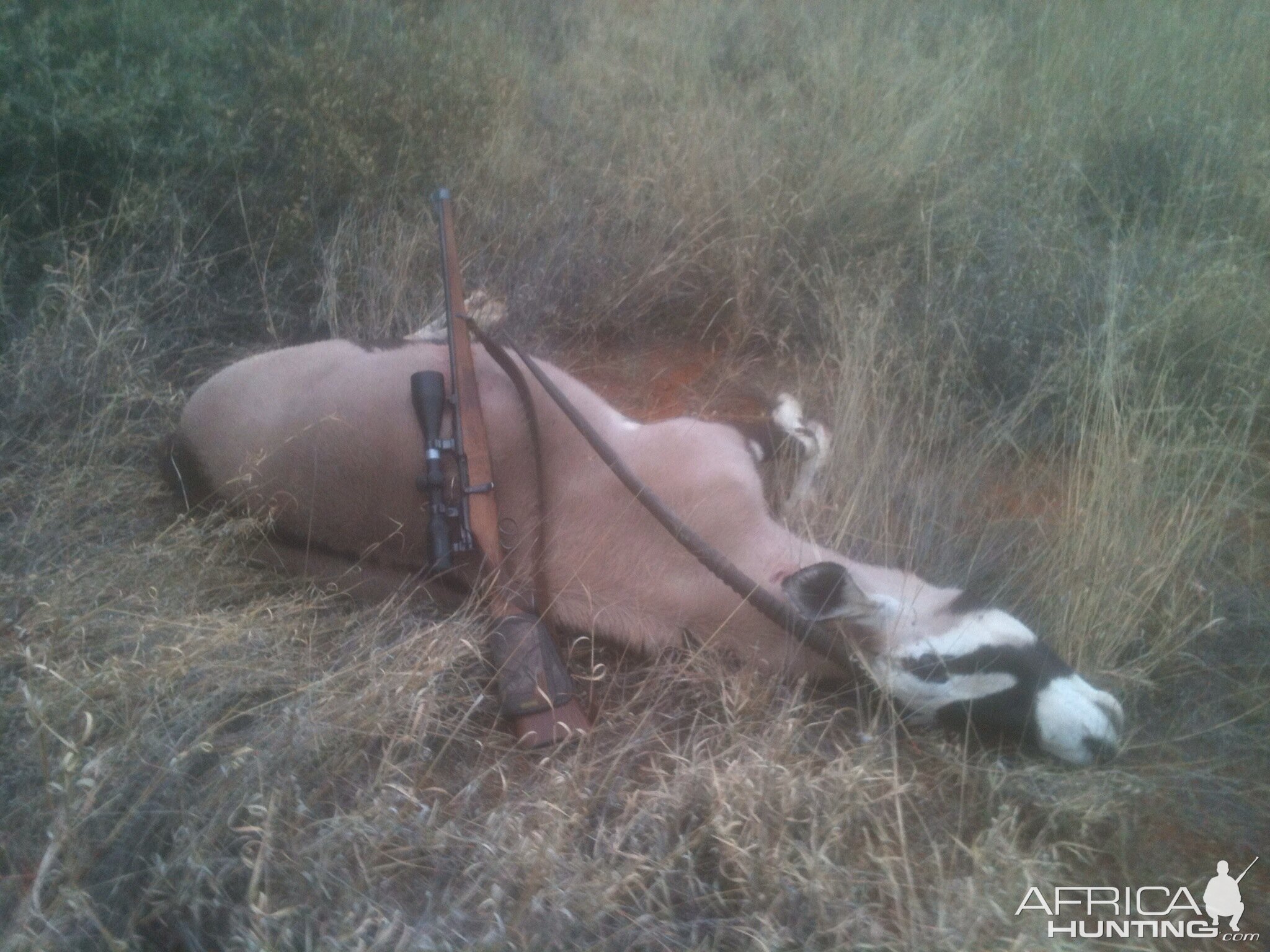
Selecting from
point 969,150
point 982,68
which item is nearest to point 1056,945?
point 969,150

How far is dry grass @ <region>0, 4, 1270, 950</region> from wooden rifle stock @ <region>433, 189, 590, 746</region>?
95 mm

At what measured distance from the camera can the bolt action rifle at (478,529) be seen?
98.2 inches

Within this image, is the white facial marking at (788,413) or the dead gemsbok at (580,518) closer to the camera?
the dead gemsbok at (580,518)

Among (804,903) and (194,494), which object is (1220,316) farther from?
(194,494)

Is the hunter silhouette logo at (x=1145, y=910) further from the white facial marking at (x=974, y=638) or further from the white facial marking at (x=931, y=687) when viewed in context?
the white facial marking at (x=974, y=638)

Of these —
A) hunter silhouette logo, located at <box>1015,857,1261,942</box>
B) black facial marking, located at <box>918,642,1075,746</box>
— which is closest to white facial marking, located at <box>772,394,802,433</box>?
black facial marking, located at <box>918,642,1075,746</box>

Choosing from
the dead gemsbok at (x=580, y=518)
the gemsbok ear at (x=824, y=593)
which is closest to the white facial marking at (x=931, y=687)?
the dead gemsbok at (x=580, y=518)

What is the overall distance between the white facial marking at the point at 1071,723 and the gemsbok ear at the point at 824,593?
1.70 feet

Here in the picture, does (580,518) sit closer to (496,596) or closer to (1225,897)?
(496,596)

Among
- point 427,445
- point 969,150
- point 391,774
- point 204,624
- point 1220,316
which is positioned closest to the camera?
point 391,774

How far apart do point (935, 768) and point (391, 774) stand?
4.60ft

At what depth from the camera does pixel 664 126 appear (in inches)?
188

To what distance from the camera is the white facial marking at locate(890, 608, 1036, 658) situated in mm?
2492

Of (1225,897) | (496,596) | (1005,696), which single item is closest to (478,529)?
(496,596)
